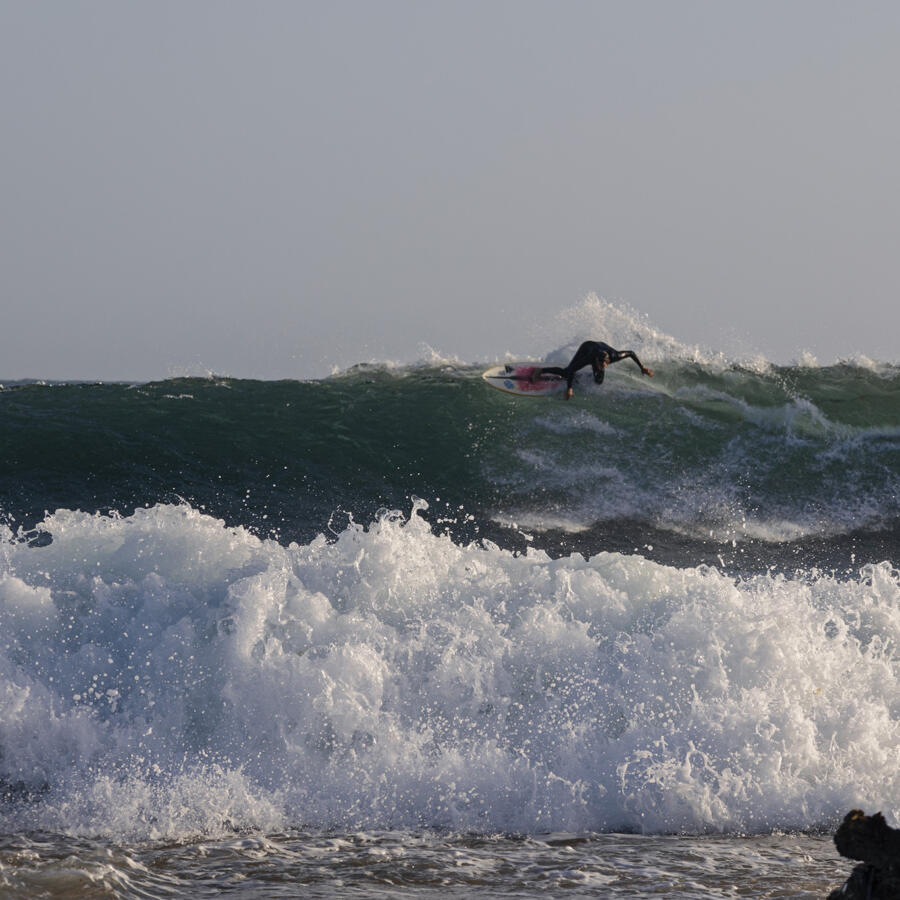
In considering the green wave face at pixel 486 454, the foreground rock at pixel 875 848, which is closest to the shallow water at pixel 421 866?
the foreground rock at pixel 875 848

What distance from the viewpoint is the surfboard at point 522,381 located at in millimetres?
15117

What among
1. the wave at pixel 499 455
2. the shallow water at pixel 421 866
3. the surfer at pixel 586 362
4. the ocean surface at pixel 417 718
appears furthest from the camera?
the surfer at pixel 586 362

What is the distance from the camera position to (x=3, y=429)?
13.7m

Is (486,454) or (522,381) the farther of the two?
(522,381)

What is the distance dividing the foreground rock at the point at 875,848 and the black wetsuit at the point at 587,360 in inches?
484

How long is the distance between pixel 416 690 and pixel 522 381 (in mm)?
9501

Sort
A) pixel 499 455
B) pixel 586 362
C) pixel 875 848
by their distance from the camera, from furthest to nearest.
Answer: pixel 586 362, pixel 499 455, pixel 875 848

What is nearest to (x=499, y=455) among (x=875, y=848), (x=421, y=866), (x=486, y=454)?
(x=486, y=454)

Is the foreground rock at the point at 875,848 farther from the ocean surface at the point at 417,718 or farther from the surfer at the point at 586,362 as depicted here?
the surfer at the point at 586,362

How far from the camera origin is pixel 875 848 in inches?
117

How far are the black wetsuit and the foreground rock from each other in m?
12.3

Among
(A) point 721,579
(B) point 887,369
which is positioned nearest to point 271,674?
(A) point 721,579

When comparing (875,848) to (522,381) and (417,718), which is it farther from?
(522,381)

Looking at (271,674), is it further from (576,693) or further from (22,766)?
(576,693)
